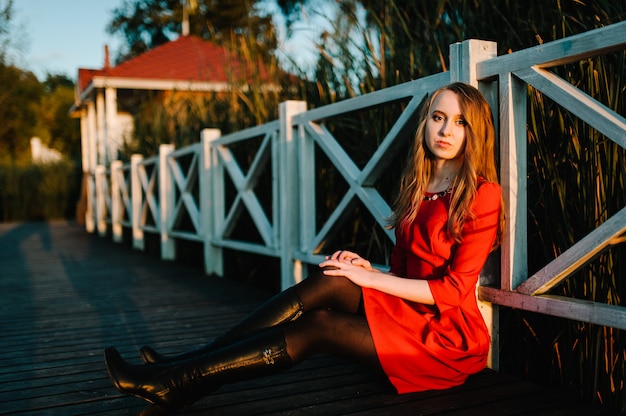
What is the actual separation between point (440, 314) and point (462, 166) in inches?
19.3

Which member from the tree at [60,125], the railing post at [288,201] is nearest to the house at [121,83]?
the railing post at [288,201]

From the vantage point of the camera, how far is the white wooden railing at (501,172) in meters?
1.79

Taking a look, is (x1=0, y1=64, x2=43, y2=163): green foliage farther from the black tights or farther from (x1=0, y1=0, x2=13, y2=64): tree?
the black tights

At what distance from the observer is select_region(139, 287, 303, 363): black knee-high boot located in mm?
2057

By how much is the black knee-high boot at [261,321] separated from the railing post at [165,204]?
15.5ft

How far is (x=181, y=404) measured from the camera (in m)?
1.88

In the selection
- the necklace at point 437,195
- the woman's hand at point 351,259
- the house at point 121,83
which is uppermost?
the house at point 121,83

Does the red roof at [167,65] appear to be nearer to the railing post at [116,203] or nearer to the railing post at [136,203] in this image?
the railing post at [116,203]

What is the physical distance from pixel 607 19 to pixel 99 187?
10161 millimetres

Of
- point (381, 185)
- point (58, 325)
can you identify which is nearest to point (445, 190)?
point (381, 185)

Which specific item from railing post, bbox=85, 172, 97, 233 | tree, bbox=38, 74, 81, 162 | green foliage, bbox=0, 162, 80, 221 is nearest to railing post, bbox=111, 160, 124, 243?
railing post, bbox=85, 172, 97, 233

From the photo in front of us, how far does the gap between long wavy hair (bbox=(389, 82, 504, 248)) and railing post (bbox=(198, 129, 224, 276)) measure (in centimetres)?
329

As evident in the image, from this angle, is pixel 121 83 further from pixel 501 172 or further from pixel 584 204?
pixel 584 204

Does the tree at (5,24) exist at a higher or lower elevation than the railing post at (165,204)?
higher
